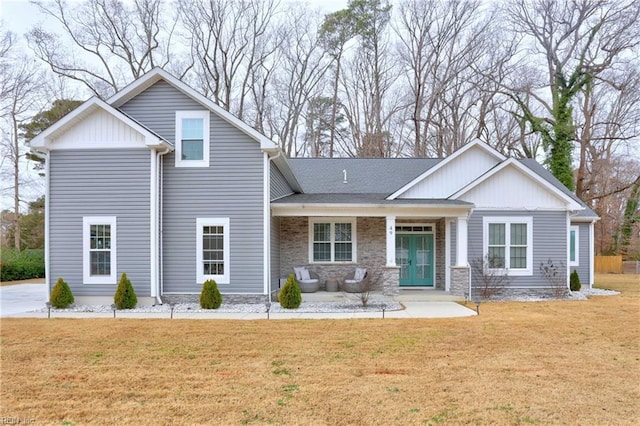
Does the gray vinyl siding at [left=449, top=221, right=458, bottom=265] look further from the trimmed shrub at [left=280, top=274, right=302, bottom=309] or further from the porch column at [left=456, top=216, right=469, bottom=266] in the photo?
the trimmed shrub at [left=280, top=274, right=302, bottom=309]

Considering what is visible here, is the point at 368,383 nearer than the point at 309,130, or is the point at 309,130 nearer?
the point at 368,383

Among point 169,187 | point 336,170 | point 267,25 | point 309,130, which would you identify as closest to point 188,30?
point 267,25

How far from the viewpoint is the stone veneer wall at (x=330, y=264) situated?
15.1 m

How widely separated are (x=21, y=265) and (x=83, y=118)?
Answer: 13581mm

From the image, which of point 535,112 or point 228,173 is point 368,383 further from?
point 535,112

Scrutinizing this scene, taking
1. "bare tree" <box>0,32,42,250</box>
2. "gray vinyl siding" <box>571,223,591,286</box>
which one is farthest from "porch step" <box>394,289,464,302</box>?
"bare tree" <box>0,32,42,250</box>

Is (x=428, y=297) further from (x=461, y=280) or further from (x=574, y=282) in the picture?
(x=574, y=282)

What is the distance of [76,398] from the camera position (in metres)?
5.09

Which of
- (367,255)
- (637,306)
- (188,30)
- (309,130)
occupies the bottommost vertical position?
(637,306)

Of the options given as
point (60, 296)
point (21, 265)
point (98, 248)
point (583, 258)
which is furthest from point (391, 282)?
point (21, 265)

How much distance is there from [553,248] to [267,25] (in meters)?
23.1

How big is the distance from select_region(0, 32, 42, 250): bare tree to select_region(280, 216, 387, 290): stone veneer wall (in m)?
20.6

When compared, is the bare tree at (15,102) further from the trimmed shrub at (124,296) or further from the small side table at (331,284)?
the small side table at (331,284)

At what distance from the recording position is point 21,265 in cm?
2144
